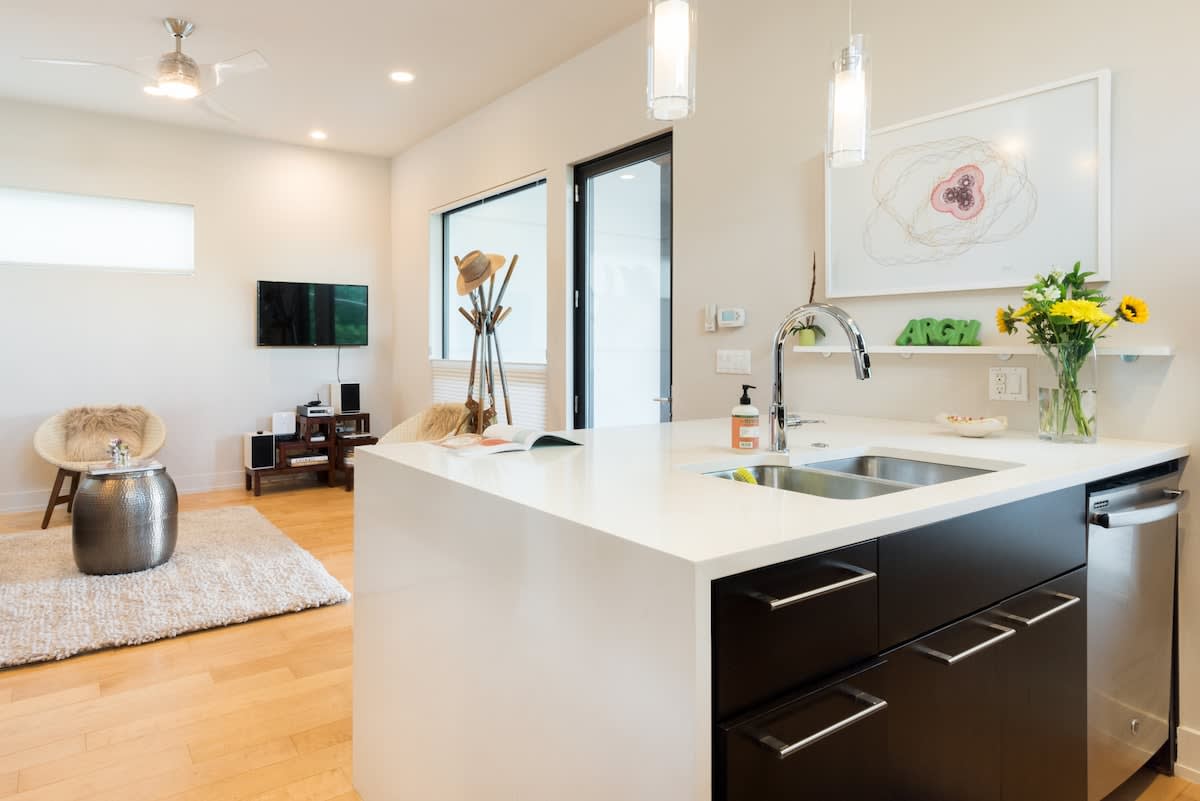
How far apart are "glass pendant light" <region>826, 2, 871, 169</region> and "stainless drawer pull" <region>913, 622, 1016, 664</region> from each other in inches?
42.6

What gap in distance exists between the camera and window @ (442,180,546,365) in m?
4.46

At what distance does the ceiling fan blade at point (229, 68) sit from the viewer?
343 centimetres

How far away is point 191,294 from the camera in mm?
5387

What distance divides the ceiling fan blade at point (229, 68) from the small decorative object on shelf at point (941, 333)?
3.15 m

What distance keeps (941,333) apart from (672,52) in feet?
4.59

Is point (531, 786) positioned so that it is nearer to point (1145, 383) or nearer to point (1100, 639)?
point (1100, 639)

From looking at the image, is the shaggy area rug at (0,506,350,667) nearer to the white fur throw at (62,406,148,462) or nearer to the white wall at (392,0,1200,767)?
the white fur throw at (62,406,148,462)

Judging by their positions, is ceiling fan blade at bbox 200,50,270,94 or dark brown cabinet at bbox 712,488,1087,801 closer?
dark brown cabinet at bbox 712,488,1087,801

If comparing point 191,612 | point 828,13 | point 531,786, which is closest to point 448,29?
point 828,13

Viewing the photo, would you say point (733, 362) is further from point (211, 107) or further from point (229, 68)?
point (211, 107)

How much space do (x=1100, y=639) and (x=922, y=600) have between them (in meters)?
0.77

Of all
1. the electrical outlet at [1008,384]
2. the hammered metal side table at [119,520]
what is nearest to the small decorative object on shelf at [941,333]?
the electrical outlet at [1008,384]

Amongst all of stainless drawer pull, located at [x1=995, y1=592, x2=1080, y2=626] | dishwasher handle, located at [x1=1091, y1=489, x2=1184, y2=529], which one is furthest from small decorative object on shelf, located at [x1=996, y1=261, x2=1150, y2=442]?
stainless drawer pull, located at [x1=995, y1=592, x2=1080, y2=626]

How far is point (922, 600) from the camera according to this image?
43.8 inches
